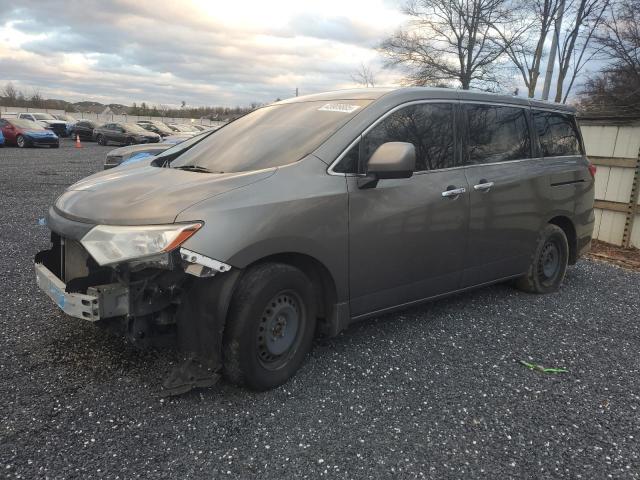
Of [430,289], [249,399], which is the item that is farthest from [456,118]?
[249,399]

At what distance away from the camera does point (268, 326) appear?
2.93m

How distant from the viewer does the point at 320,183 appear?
308 centimetres

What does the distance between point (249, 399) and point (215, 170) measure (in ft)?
4.82

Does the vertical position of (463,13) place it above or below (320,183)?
above

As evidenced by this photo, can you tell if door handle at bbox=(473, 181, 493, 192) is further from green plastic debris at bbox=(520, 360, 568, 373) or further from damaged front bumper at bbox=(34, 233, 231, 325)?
damaged front bumper at bbox=(34, 233, 231, 325)

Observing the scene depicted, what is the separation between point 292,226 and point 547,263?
11.0ft

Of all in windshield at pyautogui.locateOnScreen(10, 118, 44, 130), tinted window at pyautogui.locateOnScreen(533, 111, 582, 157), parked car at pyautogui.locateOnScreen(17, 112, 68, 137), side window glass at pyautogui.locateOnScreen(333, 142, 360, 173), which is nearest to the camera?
side window glass at pyautogui.locateOnScreen(333, 142, 360, 173)

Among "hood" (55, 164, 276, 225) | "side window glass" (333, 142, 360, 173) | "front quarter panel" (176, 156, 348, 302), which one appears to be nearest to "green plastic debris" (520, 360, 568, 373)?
"front quarter panel" (176, 156, 348, 302)

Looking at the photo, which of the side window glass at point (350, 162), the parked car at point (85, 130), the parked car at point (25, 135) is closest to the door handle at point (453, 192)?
the side window glass at point (350, 162)

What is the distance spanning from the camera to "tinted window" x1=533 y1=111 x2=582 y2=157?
15.8ft

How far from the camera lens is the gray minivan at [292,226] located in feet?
8.76


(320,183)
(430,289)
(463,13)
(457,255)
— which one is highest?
(463,13)

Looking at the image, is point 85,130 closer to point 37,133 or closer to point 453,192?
point 37,133

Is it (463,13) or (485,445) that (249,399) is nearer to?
(485,445)
